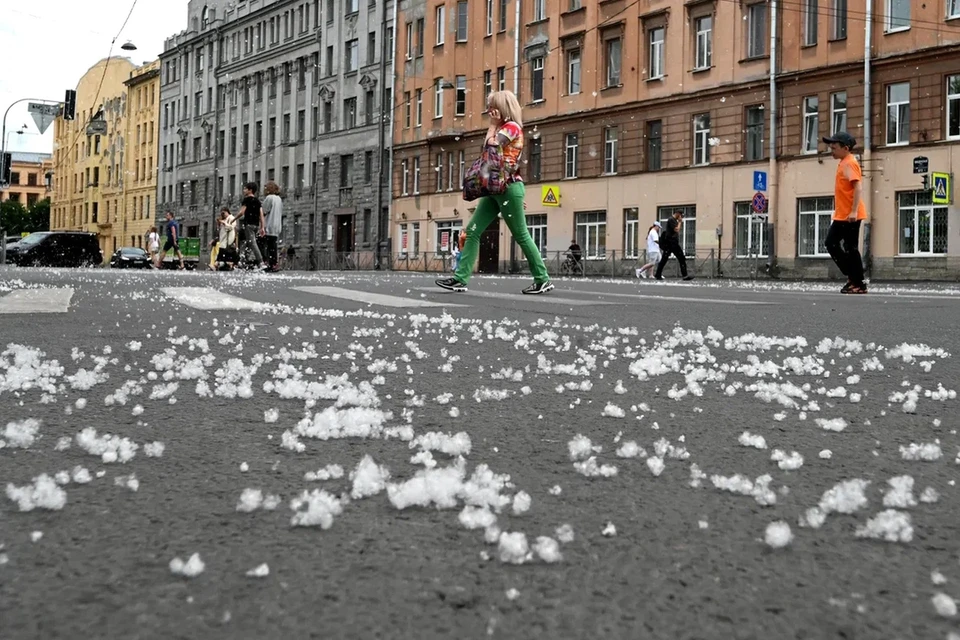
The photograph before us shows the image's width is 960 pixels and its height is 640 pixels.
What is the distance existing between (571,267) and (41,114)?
2204 cm

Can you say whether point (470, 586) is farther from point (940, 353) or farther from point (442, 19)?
point (442, 19)

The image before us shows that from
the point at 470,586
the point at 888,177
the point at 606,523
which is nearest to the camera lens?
the point at 470,586

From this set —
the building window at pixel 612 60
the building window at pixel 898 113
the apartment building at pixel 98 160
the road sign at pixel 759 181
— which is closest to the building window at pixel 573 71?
the building window at pixel 612 60

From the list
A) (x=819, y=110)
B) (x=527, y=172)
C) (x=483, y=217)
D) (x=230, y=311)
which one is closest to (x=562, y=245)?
(x=527, y=172)

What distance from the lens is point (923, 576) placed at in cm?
170

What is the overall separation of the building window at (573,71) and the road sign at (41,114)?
20015mm

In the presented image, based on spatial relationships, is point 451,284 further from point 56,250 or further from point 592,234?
point 56,250

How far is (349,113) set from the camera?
57469 millimetres

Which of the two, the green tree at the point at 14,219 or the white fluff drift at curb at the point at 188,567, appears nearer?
the white fluff drift at curb at the point at 188,567

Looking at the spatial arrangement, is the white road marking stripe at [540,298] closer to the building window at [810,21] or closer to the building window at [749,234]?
the building window at [749,234]

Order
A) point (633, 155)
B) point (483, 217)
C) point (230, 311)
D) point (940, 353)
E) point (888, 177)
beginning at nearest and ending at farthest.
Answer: point (940, 353) → point (230, 311) → point (483, 217) → point (888, 177) → point (633, 155)

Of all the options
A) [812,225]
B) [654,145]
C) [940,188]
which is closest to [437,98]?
[654,145]

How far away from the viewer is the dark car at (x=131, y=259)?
1966 inches

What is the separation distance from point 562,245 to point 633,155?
188 inches
